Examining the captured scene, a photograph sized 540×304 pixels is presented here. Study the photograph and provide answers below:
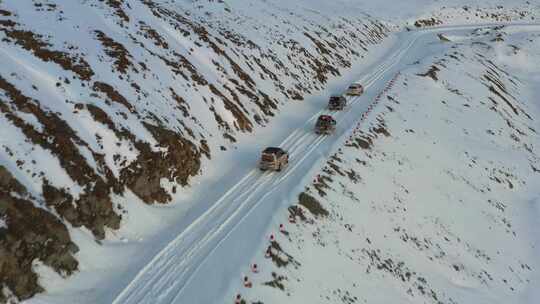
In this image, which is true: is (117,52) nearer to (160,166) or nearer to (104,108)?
(104,108)

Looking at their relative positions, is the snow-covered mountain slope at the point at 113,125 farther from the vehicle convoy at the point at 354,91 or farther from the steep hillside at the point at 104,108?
the vehicle convoy at the point at 354,91

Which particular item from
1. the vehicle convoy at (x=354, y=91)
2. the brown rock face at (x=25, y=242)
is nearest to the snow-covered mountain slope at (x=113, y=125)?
the brown rock face at (x=25, y=242)

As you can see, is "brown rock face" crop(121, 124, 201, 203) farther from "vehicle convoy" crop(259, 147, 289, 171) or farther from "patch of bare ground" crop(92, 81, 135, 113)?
"vehicle convoy" crop(259, 147, 289, 171)

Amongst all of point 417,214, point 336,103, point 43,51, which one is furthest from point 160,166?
point 336,103

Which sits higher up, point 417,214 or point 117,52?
point 117,52

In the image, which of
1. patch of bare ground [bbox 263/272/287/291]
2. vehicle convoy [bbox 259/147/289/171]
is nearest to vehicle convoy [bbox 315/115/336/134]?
vehicle convoy [bbox 259/147/289/171]

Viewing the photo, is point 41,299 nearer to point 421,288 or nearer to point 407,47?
point 421,288
